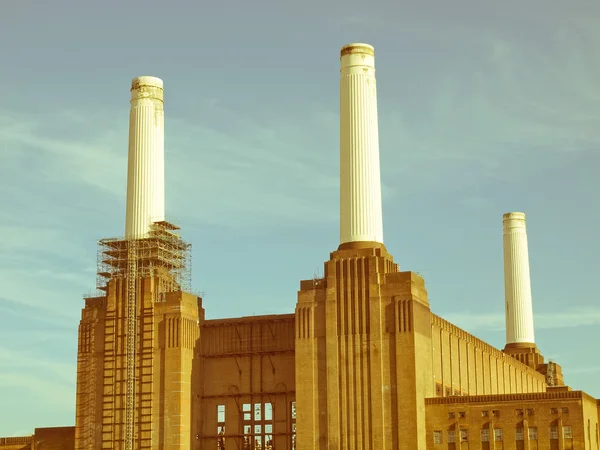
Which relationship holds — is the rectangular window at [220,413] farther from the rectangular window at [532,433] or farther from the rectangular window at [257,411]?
the rectangular window at [532,433]

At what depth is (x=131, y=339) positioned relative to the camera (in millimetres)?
106000

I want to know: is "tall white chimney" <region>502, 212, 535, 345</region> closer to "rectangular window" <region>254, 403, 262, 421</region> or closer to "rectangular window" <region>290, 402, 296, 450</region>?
"rectangular window" <region>290, 402, 296, 450</region>

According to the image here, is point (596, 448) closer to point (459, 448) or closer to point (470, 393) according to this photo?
point (459, 448)

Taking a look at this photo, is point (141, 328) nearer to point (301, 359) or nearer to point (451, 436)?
point (301, 359)

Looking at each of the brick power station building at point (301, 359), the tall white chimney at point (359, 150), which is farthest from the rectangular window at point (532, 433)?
the tall white chimney at point (359, 150)

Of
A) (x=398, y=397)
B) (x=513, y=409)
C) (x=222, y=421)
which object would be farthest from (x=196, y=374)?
(x=513, y=409)

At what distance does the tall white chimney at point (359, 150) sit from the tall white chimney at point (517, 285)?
56176 millimetres

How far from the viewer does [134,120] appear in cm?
11262

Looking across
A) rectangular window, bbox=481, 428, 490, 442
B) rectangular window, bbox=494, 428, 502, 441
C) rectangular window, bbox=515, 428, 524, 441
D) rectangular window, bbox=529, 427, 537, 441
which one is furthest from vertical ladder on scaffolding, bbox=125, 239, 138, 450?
rectangular window, bbox=529, 427, 537, 441

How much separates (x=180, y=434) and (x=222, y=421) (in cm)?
595

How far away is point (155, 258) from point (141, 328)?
22.2ft

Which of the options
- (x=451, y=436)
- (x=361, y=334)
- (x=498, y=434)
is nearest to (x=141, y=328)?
(x=361, y=334)

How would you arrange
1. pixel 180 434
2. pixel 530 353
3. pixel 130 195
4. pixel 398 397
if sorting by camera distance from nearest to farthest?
1. pixel 398 397
2. pixel 180 434
3. pixel 130 195
4. pixel 530 353

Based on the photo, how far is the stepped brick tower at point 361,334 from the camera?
95188 mm
